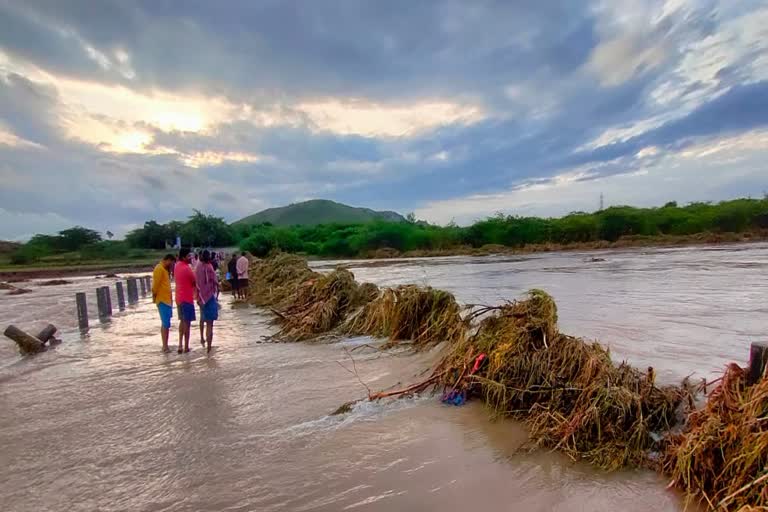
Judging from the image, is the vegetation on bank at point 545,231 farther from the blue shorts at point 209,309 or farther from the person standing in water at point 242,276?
the blue shorts at point 209,309

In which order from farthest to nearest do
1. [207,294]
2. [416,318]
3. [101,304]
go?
1. [101,304]
2. [207,294]
3. [416,318]

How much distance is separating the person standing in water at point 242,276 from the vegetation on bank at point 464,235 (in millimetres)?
33491

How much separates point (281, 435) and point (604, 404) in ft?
9.41

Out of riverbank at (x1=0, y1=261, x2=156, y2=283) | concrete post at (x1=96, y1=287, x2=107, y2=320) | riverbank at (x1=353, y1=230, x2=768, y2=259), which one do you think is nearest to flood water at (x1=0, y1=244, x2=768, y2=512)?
concrete post at (x1=96, y1=287, x2=107, y2=320)

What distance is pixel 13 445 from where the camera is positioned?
14.6 ft

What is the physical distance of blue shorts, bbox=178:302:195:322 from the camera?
25.9 feet

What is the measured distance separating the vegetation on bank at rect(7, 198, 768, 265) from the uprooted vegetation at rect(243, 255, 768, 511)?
4595cm

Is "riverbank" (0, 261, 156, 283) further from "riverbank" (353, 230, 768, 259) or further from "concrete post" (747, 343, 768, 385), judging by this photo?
"concrete post" (747, 343, 768, 385)

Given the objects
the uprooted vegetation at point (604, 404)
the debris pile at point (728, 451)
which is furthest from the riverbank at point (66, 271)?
the debris pile at point (728, 451)

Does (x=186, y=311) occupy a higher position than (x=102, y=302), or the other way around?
(x=186, y=311)

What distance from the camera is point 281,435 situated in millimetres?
4352

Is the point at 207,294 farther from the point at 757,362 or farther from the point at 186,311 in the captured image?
the point at 757,362

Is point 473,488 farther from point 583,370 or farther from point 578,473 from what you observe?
point 583,370

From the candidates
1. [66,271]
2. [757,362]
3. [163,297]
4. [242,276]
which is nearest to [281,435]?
[757,362]
